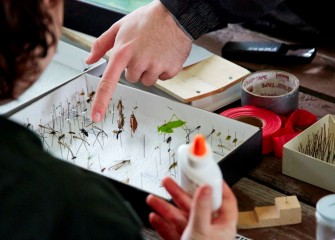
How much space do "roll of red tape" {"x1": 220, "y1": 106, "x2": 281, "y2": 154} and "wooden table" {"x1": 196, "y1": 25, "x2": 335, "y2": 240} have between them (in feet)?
0.10

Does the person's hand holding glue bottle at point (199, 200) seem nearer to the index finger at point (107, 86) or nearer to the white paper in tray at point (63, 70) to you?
the index finger at point (107, 86)

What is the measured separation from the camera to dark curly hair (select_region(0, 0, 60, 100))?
57 centimetres

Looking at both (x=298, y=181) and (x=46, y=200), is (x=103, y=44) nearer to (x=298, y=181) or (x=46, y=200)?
(x=298, y=181)

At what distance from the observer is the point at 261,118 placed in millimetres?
1048

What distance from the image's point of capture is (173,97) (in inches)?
44.3

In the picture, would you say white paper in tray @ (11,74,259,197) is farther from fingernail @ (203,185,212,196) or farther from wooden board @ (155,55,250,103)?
fingernail @ (203,185,212,196)

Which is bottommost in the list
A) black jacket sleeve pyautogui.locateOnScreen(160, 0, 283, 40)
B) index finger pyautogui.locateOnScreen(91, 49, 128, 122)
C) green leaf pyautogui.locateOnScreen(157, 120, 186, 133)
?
green leaf pyautogui.locateOnScreen(157, 120, 186, 133)

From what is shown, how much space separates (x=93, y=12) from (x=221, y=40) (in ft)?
0.89

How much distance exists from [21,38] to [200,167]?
0.20 meters

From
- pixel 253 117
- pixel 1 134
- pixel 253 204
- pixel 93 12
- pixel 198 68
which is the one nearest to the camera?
pixel 1 134

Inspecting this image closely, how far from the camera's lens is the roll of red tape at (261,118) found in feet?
3.32

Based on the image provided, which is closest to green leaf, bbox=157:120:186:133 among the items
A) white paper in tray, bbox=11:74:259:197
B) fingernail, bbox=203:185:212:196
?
white paper in tray, bbox=11:74:259:197

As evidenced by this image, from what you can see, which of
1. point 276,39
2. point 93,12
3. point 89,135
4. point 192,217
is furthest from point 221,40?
point 192,217

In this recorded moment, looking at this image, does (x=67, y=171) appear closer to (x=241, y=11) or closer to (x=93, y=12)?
(x=241, y=11)
